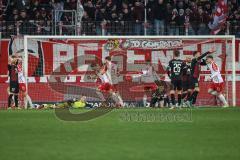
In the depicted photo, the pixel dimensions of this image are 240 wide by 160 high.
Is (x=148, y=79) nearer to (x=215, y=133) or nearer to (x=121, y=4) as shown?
(x=121, y=4)

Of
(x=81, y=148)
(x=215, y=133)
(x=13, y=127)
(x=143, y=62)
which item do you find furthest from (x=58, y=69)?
(x=81, y=148)

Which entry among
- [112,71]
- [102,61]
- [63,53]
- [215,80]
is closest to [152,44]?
[112,71]

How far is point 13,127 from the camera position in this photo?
16078 mm

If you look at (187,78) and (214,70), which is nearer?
(214,70)

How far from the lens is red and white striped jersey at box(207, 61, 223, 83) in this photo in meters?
24.5

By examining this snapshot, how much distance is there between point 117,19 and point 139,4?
1153 mm

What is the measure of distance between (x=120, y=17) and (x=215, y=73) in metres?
6.06

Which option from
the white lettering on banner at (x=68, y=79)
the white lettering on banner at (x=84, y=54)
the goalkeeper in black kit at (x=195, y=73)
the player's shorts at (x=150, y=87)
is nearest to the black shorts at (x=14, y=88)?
the white lettering on banner at (x=68, y=79)

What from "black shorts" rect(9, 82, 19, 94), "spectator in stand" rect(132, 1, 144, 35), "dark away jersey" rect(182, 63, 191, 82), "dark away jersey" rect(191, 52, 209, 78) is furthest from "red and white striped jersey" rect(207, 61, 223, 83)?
"black shorts" rect(9, 82, 19, 94)

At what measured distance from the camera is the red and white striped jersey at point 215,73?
24.5 metres

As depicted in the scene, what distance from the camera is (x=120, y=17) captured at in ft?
94.9

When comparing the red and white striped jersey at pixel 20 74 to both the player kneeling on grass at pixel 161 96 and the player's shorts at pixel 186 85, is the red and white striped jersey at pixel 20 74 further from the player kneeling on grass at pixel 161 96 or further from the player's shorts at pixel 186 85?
the player's shorts at pixel 186 85

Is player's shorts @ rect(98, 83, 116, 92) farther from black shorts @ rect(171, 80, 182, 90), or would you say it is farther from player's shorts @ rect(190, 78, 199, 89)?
player's shorts @ rect(190, 78, 199, 89)

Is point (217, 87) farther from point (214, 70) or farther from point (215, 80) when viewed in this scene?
point (214, 70)
